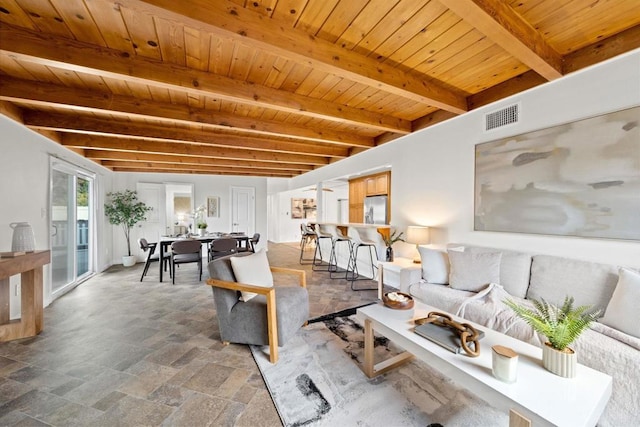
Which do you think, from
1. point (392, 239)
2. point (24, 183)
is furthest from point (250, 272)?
point (24, 183)

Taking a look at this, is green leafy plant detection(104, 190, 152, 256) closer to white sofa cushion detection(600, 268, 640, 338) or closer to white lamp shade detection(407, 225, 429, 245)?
white lamp shade detection(407, 225, 429, 245)

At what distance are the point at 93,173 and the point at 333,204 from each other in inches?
250

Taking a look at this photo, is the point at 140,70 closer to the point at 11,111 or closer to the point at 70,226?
the point at 11,111

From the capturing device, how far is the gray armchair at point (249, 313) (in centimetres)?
221

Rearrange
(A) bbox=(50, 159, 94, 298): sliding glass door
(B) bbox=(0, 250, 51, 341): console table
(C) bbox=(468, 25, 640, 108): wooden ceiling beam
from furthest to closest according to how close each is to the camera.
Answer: (A) bbox=(50, 159, 94, 298): sliding glass door
(B) bbox=(0, 250, 51, 341): console table
(C) bbox=(468, 25, 640, 108): wooden ceiling beam

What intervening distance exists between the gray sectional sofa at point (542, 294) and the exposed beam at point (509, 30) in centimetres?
167

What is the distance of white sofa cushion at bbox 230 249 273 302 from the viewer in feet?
7.75

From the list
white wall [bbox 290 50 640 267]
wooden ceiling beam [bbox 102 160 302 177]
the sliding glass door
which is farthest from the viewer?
wooden ceiling beam [bbox 102 160 302 177]

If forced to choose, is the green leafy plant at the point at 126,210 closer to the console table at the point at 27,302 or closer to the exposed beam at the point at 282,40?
the console table at the point at 27,302

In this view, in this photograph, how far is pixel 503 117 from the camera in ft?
8.84

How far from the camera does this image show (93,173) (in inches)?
206

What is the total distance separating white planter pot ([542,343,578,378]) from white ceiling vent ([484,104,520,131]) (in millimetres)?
2285

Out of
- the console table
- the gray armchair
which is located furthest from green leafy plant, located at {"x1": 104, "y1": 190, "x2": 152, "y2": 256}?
the gray armchair

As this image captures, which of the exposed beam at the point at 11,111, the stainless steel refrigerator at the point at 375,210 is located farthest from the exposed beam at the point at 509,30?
the exposed beam at the point at 11,111
